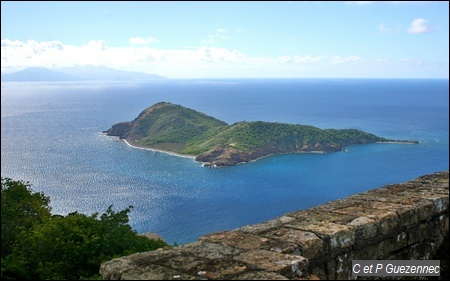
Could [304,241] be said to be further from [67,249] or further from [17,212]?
[17,212]

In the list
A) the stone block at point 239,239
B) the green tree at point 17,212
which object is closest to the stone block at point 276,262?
the stone block at point 239,239

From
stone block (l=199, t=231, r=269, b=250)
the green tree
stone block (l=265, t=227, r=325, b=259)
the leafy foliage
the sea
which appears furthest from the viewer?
the sea

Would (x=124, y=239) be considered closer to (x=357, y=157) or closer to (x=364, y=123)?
(x=357, y=157)

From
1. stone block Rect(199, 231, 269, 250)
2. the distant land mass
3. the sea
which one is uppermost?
stone block Rect(199, 231, 269, 250)

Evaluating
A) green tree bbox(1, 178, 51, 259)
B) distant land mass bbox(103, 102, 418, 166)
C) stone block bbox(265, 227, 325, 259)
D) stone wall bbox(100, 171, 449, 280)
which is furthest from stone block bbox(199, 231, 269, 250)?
distant land mass bbox(103, 102, 418, 166)

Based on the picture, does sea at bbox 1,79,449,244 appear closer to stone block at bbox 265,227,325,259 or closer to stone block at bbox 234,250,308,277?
stone block at bbox 265,227,325,259

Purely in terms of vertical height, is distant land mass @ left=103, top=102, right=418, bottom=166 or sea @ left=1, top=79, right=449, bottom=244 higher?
distant land mass @ left=103, top=102, right=418, bottom=166
